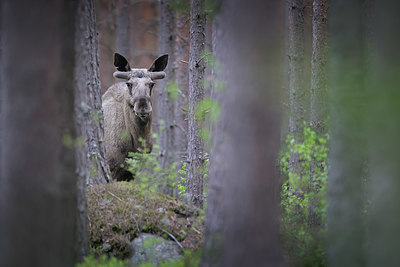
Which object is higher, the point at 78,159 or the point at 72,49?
the point at 72,49

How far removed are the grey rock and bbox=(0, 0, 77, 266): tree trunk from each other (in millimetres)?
1468

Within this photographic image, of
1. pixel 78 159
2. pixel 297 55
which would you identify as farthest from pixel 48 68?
pixel 297 55

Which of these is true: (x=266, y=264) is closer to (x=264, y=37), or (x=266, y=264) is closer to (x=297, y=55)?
(x=264, y=37)

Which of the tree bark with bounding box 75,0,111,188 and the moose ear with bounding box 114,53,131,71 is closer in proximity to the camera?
the tree bark with bounding box 75,0,111,188

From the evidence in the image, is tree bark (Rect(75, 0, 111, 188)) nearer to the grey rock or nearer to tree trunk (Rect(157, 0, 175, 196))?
the grey rock

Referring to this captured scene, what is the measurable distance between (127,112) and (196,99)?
245cm

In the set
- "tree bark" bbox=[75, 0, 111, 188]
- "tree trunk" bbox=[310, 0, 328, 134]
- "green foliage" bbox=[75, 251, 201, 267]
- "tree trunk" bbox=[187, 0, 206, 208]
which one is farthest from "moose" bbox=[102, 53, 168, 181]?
"green foliage" bbox=[75, 251, 201, 267]

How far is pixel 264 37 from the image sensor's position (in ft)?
12.2

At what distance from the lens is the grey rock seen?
5.10 m

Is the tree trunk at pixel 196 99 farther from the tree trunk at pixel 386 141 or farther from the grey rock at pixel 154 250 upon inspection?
the tree trunk at pixel 386 141

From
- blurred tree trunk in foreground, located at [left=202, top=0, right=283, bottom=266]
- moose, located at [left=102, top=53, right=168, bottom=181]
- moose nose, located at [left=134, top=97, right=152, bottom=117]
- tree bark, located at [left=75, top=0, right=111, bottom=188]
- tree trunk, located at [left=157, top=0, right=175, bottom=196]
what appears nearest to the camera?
blurred tree trunk in foreground, located at [left=202, top=0, right=283, bottom=266]

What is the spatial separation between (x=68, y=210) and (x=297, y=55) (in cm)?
710

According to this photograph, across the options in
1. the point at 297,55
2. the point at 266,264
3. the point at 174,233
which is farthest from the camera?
the point at 297,55

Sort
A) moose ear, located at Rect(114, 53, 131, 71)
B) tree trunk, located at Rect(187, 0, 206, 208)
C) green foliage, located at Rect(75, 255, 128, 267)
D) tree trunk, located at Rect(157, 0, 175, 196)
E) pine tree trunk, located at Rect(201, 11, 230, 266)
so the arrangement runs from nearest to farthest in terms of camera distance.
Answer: pine tree trunk, located at Rect(201, 11, 230, 266) → green foliage, located at Rect(75, 255, 128, 267) → tree trunk, located at Rect(187, 0, 206, 208) → moose ear, located at Rect(114, 53, 131, 71) → tree trunk, located at Rect(157, 0, 175, 196)
